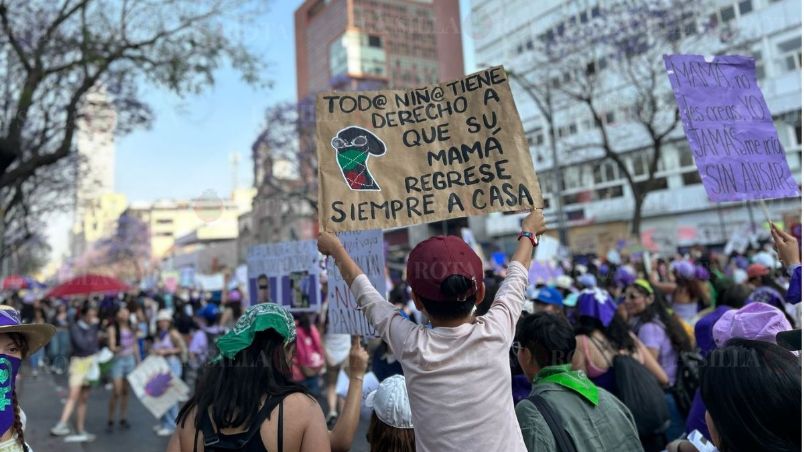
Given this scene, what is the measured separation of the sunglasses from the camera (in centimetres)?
271

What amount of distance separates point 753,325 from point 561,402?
96 centimetres

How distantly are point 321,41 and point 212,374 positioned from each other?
6657 cm

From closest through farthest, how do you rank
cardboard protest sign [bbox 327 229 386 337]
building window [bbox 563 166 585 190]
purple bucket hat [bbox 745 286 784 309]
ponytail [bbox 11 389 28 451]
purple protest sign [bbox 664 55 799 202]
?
ponytail [bbox 11 389 28 451] < purple protest sign [bbox 664 55 799 202] < cardboard protest sign [bbox 327 229 386 337] < purple bucket hat [bbox 745 286 784 309] < building window [bbox 563 166 585 190]

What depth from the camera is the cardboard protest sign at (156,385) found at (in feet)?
22.3

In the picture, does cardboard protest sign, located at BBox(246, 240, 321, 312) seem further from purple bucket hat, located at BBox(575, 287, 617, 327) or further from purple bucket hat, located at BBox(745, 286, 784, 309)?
purple bucket hat, located at BBox(745, 286, 784, 309)

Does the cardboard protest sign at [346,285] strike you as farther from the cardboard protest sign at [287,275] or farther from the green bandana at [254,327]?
the green bandana at [254,327]

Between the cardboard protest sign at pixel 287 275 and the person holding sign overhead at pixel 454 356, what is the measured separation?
9.36 ft

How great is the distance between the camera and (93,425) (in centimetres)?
803

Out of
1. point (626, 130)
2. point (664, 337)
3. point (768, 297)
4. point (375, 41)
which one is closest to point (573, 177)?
point (626, 130)

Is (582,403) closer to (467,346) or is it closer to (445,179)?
(467,346)

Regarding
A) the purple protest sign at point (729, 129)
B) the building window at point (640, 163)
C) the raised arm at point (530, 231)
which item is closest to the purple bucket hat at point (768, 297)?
the purple protest sign at point (729, 129)

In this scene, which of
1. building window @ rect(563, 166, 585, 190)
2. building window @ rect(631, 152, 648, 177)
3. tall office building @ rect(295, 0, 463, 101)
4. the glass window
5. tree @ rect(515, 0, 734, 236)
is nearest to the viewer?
tree @ rect(515, 0, 734, 236)

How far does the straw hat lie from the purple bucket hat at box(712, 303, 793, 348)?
3.11 metres

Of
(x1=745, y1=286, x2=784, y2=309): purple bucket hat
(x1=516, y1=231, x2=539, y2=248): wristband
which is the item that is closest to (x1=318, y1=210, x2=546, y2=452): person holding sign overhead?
(x1=516, y1=231, x2=539, y2=248): wristband
